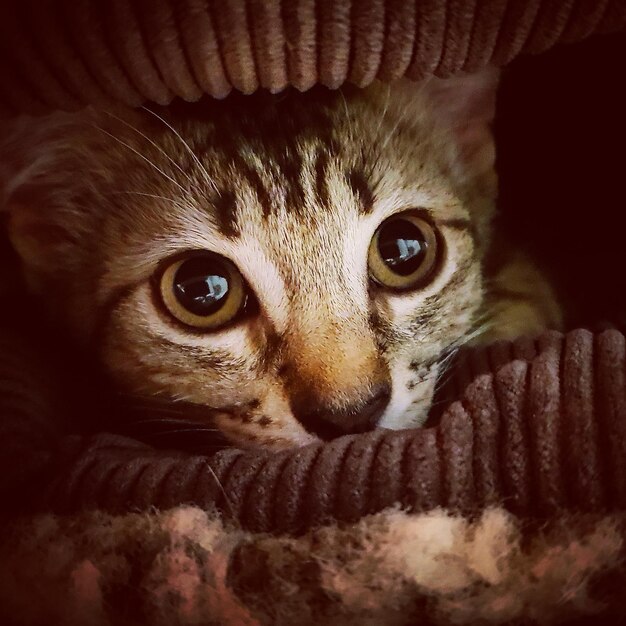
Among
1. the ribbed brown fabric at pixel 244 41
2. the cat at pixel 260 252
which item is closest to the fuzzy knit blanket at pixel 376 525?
the cat at pixel 260 252

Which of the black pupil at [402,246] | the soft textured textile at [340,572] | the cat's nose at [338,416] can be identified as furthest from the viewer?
the black pupil at [402,246]

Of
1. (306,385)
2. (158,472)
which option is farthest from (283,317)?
(158,472)

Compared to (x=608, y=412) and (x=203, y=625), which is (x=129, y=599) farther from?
(x=608, y=412)

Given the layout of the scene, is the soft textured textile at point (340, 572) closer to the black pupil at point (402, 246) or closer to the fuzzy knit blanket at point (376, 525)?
the fuzzy knit blanket at point (376, 525)

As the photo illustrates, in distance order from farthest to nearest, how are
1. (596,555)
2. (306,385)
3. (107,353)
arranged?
(107,353) < (306,385) < (596,555)

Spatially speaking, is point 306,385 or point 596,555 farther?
point 306,385

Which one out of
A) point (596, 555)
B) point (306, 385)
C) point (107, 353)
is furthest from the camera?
point (107, 353)
